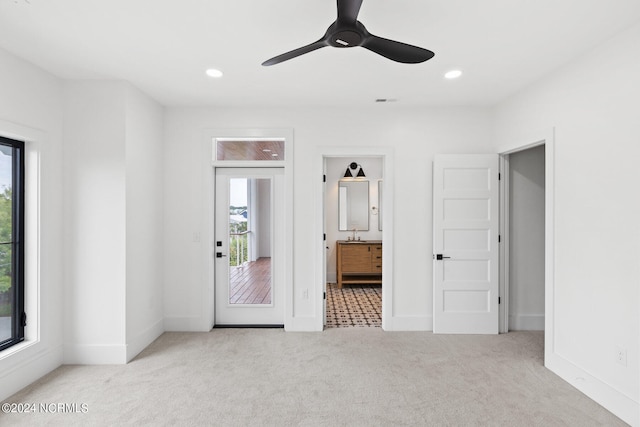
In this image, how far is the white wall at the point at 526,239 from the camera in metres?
3.88

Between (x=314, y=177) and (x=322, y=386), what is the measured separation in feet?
7.00

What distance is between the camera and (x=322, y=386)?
267cm

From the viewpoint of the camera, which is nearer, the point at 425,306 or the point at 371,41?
the point at 371,41

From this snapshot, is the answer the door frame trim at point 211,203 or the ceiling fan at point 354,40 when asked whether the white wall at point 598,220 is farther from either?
the door frame trim at point 211,203

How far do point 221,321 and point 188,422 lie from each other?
1.84 m

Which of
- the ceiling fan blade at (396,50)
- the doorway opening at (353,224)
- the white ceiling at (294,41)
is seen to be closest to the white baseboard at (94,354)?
the white ceiling at (294,41)

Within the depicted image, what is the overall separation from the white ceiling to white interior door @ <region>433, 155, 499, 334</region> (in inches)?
33.7

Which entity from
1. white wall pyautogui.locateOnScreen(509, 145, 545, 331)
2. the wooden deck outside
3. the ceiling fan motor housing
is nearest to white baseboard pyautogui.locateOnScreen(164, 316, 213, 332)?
the wooden deck outside

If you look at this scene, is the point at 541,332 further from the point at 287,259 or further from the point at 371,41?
the point at 371,41

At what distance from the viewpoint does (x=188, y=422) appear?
87.3 inches

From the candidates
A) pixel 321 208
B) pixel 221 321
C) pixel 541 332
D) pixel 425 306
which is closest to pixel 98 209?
pixel 221 321

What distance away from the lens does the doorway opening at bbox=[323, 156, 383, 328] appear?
5867 mm

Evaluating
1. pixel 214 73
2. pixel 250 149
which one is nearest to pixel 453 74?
pixel 214 73

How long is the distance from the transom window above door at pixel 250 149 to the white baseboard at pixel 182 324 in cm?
184
